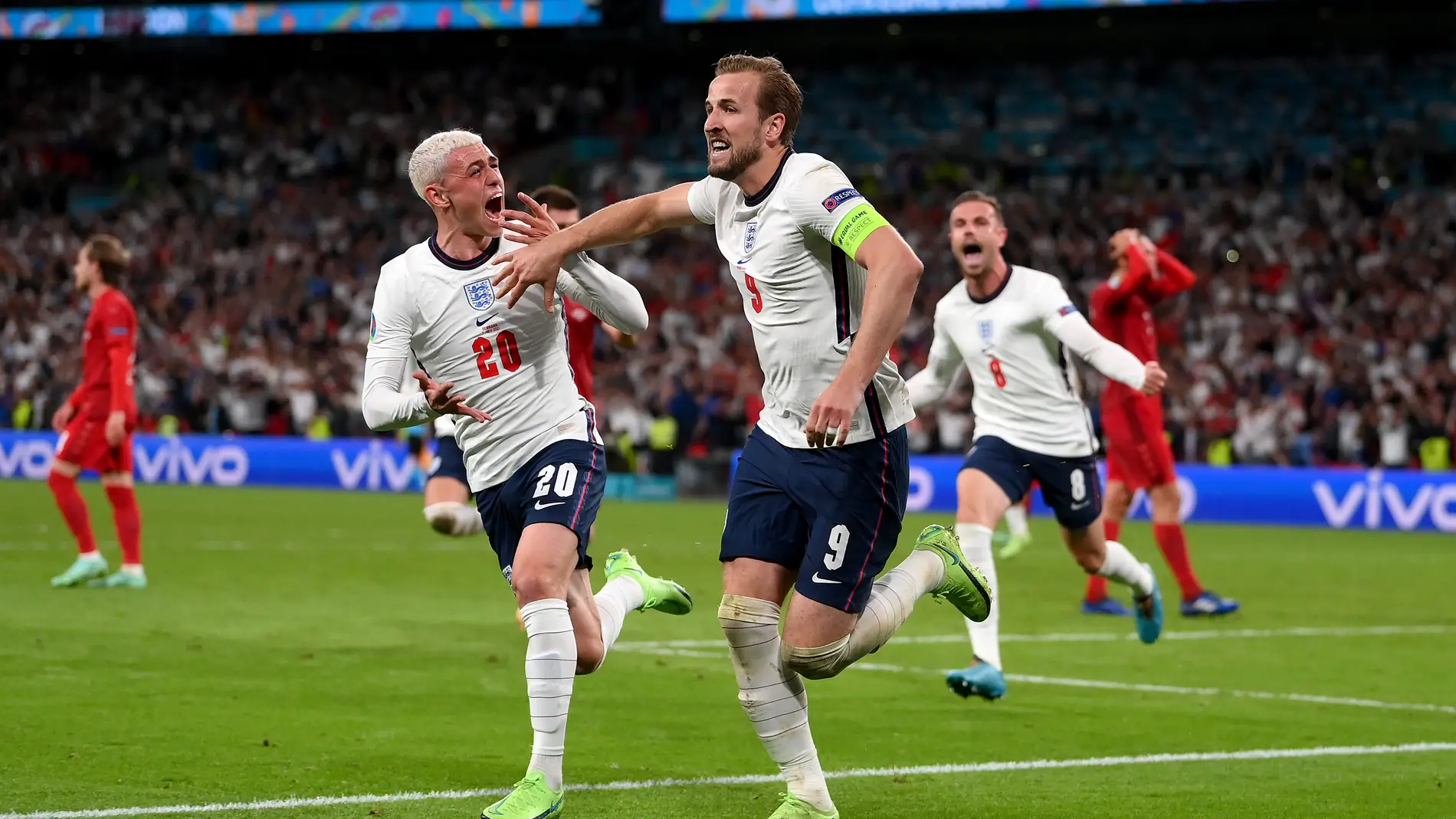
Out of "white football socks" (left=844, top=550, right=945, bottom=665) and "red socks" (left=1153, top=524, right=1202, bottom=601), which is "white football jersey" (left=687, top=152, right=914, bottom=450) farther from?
"red socks" (left=1153, top=524, right=1202, bottom=601)

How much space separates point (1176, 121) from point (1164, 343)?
720cm

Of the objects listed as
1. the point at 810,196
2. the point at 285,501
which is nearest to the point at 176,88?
the point at 285,501

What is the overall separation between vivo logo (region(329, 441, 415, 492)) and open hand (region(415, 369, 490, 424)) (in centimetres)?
2159

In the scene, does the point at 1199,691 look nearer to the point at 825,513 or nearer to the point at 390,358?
the point at 825,513

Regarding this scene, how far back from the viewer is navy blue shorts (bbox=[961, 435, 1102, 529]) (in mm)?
9500

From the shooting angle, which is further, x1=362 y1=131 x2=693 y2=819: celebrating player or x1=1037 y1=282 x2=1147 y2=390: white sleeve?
x1=1037 y1=282 x2=1147 y2=390: white sleeve

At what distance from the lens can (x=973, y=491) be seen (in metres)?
9.34

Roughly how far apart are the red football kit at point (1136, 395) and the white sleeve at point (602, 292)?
279 inches

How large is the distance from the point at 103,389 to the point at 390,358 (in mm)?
7387

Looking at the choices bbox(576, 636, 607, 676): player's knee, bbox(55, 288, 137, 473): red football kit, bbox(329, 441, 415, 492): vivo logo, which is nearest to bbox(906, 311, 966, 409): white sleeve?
bbox(576, 636, 607, 676): player's knee

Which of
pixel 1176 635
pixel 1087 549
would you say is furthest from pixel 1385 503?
pixel 1087 549

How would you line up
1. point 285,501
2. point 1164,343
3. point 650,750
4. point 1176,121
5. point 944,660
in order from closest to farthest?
point 650,750, point 944,660, point 285,501, point 1164,343, point 1176,121

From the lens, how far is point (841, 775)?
688cm

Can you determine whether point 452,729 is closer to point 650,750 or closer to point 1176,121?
point 650,750
